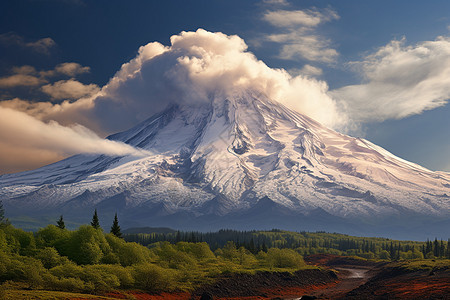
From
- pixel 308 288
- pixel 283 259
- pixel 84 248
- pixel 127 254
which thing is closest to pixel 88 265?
pixel 84 248

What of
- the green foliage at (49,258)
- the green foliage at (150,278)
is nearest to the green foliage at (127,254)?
the green foliage at (150,278)

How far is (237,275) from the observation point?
109750mm

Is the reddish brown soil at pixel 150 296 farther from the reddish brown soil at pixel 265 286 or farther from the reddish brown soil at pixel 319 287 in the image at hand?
the reddish brown soil at pixel 265 286

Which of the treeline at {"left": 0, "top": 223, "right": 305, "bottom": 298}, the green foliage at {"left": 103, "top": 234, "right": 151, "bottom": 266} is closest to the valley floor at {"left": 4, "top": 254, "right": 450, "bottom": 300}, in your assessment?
the treeline at {"left": 0, "top": 223, "right": 305, "bottom": 298}

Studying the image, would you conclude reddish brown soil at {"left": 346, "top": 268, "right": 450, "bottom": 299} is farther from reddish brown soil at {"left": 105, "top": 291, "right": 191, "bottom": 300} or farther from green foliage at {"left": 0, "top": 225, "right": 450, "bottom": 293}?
reddish brown soil at {"left": 105, "top": 291, "right": 191, "bottom": 300}

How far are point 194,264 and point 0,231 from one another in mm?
43991

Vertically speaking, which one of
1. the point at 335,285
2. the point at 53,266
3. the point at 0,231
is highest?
the point at 0,231

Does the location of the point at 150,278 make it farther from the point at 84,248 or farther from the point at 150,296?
the point at 84,248

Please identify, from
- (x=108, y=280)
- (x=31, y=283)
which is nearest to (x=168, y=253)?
(x=108, y=280)

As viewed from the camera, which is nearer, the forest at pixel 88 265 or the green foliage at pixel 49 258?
the forest at pixel 88 265

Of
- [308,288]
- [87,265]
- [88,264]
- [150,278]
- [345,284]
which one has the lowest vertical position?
[345,284]

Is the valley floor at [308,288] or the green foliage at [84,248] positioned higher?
the green foliage at [84,248]

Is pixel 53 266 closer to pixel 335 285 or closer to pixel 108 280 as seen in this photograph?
pixel 108 280

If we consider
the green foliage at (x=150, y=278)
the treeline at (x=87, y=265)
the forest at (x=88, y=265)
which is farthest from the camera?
the green foliage at (x=150, y=278)
